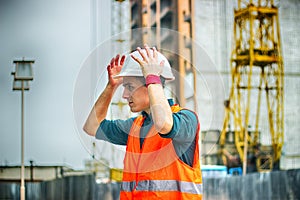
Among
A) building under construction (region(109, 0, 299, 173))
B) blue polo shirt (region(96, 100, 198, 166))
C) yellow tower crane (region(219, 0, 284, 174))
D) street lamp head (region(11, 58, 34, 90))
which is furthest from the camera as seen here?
yellow tower crane (region(219, 0, 284, 174))

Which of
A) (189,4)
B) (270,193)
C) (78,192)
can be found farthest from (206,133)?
(189,4)

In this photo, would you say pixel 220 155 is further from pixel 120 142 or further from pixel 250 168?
pixel 120 142

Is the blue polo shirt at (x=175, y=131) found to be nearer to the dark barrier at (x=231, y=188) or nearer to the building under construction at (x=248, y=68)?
the dark barrier at (x=231, y=188)

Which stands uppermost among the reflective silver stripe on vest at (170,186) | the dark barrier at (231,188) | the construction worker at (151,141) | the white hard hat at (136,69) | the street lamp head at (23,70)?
the street lamp head at (23,70)

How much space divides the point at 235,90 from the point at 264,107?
2.09m

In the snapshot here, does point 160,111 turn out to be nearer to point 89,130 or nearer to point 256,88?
point 89,130

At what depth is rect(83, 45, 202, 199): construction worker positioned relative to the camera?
331 cm

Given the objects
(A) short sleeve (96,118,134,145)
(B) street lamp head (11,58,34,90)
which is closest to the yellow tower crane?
(B) street lamp head (11,58,34,90)

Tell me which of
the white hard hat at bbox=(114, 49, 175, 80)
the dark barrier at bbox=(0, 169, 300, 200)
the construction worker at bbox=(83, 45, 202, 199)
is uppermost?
the white hard hat at bbox=(114, 49, 175, 80)

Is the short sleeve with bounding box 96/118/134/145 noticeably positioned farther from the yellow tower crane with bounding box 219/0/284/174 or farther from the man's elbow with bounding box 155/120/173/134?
the yellow tower crane with bounding box 219/0/284/174

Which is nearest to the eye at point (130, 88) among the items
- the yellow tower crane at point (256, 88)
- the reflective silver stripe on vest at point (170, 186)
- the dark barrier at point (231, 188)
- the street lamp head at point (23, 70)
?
the reflective silver stripe on vest at point (170, 186)

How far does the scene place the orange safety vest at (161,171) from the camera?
3377 mm

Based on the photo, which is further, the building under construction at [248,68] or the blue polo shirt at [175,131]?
the building under construction at [248,68]

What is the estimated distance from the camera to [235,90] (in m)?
40.0
